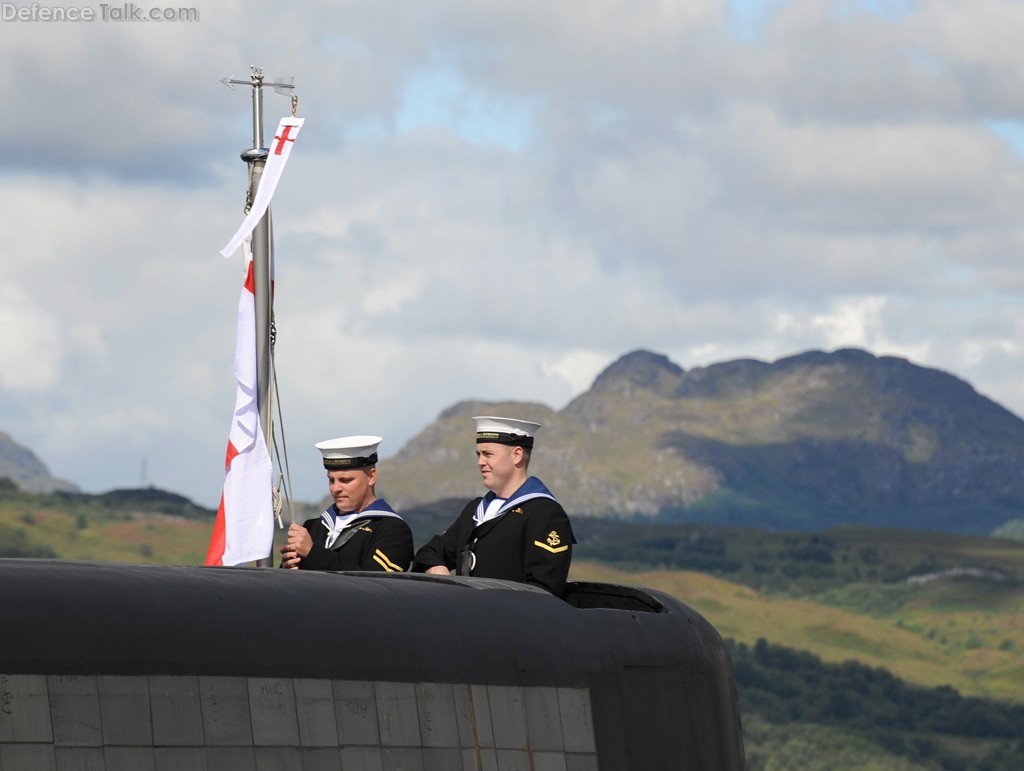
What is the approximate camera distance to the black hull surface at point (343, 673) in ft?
26.3

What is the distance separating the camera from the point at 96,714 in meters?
7.95

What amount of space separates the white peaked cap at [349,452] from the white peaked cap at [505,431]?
3.31 ft

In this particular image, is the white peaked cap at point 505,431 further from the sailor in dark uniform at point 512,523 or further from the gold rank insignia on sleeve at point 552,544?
the gold rank insignia on sleeve at point 552,544

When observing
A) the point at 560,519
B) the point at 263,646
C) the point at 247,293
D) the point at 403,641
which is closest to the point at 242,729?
the point at 263,646

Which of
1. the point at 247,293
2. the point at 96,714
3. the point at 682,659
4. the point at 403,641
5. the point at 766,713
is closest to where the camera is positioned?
the point at 96,714

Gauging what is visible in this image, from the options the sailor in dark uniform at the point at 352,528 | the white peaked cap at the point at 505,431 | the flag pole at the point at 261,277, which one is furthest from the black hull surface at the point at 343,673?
the flag pole at the point at 261,277

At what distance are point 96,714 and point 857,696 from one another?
650 ft

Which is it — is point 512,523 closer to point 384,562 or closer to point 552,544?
point 552,544

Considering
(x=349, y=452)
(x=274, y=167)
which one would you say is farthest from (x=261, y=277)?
(x=349, y=452)

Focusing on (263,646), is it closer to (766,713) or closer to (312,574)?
(312,574)

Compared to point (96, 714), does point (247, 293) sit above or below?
above

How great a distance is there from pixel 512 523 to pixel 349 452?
149 centimetres

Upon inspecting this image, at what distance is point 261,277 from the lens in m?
16.8

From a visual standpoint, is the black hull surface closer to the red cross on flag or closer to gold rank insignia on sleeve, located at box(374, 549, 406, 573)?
gold rank insignia on sleeve, located at box(374, 549, 406, 573)
